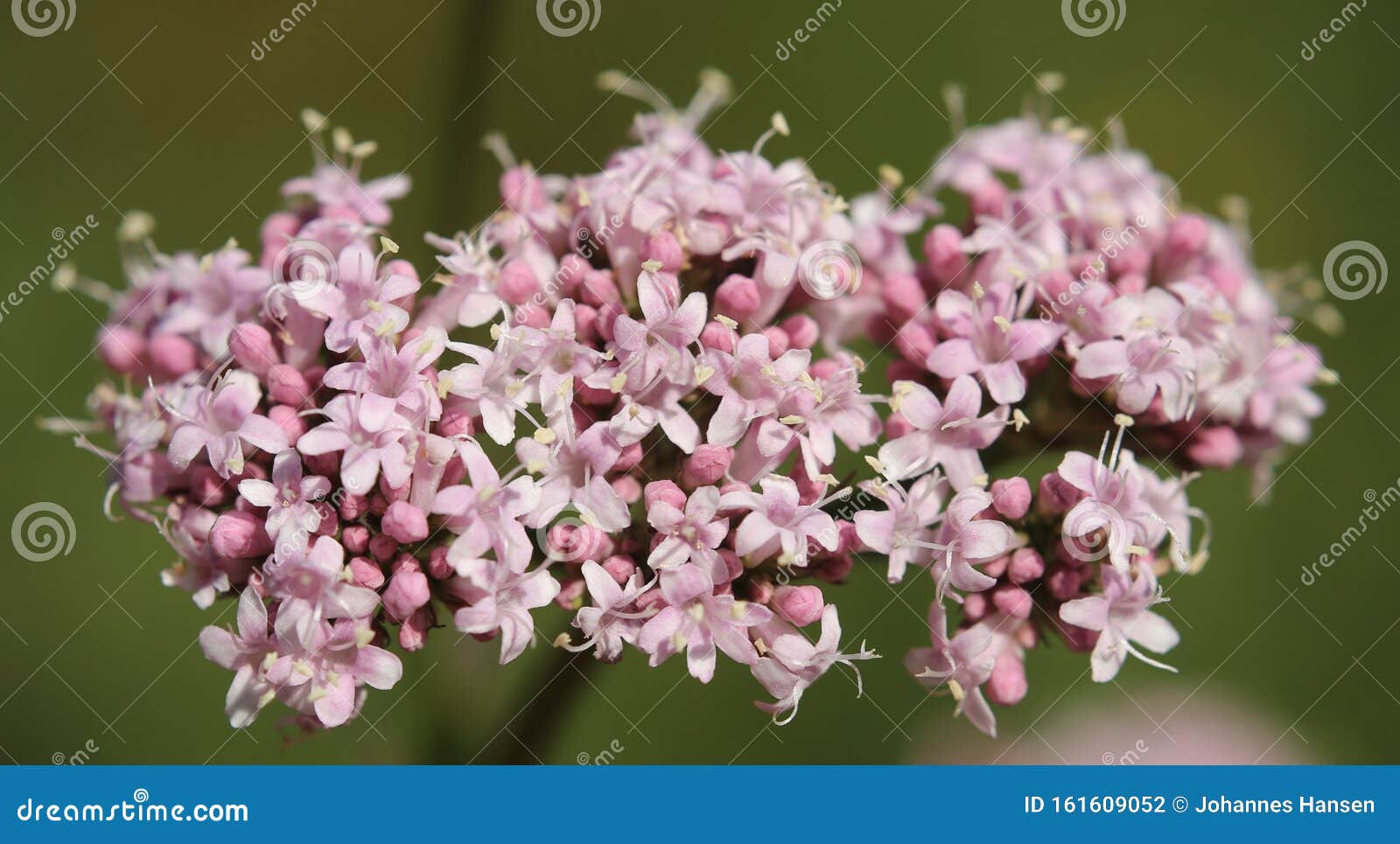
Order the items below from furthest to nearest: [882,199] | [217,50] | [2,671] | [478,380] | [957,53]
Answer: [957,53], [217,50], [2,671], [882,199], [478,380]

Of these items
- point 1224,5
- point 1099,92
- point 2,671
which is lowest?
point 2,671

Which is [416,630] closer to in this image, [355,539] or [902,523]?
[355,539]

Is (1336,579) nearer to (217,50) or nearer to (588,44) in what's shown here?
(588,44)

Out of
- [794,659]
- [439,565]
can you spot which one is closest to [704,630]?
[794,659]

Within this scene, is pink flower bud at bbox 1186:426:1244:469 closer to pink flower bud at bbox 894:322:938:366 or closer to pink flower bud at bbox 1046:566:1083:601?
pink flower bud at bbox 1046:566:1083:601

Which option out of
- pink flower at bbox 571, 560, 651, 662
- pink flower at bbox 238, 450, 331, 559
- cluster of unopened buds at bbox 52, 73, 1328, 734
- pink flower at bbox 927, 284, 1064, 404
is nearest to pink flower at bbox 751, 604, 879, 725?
cluster of unopened buds at bbox 52, 73, 1328, 734

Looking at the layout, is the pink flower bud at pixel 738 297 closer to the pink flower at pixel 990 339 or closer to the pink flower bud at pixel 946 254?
the pink flower at pixel 990 339

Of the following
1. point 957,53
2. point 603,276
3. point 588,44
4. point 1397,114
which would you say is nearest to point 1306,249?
point 1397,114
